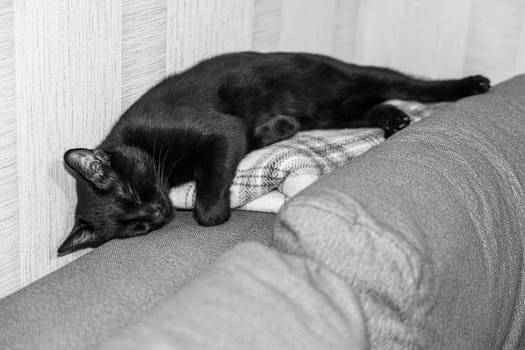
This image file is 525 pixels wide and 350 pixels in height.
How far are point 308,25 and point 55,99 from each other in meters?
1.02

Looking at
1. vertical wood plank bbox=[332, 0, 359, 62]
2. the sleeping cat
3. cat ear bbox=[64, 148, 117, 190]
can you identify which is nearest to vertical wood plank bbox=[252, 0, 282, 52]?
the sleeping cat

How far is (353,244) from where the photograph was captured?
82 centimetres

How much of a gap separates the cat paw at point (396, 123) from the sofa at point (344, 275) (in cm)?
42

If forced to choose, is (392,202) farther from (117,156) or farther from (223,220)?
(117,156)

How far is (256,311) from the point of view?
76cm

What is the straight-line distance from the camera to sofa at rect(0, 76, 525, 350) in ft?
2.51

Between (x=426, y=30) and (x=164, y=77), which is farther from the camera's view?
(x=426, y=30)

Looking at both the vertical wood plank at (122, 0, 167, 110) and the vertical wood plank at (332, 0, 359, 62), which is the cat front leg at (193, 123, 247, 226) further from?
the vertical wood plank at (332, 0, 359, 62)

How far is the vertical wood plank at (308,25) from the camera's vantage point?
200 centimetres

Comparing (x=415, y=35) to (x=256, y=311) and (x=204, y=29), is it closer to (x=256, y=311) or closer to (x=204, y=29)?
(x=204, y=29)

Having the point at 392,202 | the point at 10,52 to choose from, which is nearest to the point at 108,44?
the point at 10,52

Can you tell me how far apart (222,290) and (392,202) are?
258 millimetres

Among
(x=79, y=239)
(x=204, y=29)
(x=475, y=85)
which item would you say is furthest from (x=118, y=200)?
(x=475, y=85)

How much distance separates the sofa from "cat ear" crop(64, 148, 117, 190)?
7.1 inches
